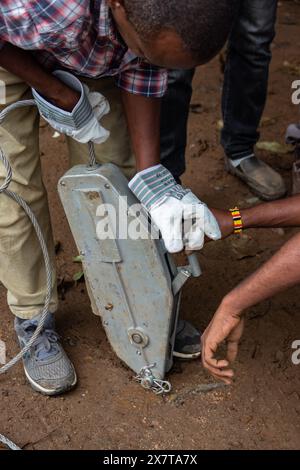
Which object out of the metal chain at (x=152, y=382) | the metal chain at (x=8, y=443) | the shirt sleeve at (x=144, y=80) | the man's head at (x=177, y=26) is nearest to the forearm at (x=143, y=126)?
the shirt sleeve at (x=144, y=80)

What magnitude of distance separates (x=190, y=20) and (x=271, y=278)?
69 centimetres

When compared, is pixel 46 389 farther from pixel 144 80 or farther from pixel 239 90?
pixel 239 90

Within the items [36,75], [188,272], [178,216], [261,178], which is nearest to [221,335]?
[188,272]

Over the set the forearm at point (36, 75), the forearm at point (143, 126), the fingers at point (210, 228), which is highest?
the forearm at point (36, 75)

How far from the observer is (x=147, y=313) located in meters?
2.11

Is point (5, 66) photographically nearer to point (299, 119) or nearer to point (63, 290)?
point (63, 290)

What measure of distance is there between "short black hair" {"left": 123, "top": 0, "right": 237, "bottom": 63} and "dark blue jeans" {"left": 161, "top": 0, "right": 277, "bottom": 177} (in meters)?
1.00

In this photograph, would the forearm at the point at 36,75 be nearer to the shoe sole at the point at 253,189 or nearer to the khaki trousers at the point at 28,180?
the khaki trousers at the point at 28,180

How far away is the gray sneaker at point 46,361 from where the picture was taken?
224 cm

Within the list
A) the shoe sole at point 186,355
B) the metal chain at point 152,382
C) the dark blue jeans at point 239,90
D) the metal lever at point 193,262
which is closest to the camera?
the metal lever at point 193,262

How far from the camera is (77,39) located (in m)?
1.78

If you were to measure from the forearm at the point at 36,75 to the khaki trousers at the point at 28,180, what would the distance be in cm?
11
